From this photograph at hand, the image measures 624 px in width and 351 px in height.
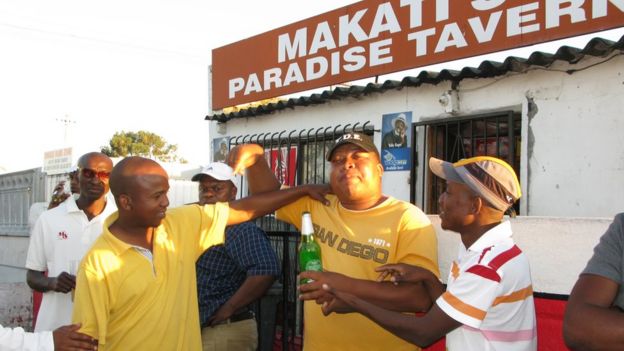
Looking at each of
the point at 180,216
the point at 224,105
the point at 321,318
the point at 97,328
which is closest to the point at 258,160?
the point at 180,216

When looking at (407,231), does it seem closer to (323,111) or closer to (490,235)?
(490,235)

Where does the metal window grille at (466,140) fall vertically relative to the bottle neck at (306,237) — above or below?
above

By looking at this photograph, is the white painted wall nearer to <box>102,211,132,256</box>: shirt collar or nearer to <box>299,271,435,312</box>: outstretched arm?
<box>299,271,435,312</box>: outstretched arm

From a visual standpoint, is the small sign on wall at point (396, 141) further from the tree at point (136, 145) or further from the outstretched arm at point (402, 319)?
the tree at point (136, 145)

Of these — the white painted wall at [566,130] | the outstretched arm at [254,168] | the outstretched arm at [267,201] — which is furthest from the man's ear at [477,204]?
the white painted wall at [566,130]

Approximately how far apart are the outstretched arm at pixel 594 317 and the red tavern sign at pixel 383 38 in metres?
4.13

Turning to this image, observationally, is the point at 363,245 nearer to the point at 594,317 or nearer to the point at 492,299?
the point at 492,299

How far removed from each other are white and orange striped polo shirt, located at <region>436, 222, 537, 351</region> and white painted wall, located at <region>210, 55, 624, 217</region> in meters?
3.30

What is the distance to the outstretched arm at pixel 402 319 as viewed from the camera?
2064 millimetres

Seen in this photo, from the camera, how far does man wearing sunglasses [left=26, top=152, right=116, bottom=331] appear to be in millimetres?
3605

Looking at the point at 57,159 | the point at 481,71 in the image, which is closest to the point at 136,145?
the point at 57,159

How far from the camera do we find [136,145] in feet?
118

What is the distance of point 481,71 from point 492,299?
414 centimetres

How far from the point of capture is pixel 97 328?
2.18 metres
